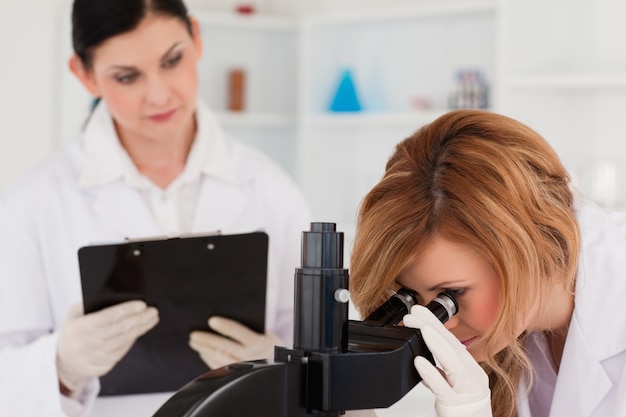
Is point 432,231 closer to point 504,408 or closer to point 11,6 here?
point 504,408

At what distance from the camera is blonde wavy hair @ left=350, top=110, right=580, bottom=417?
3.97 ft

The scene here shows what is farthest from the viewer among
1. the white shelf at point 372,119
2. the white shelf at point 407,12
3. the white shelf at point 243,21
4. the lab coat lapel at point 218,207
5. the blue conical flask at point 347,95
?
the white shelf at point 243,21

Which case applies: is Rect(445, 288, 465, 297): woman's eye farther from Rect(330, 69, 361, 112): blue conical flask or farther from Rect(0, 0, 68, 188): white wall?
Rect(0, 0, 68, 188): white wall

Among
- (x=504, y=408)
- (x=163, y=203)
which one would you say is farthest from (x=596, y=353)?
(x=163, y=203)

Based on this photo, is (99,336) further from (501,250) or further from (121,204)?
(501,250)

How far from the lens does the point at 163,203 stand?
2033 mm

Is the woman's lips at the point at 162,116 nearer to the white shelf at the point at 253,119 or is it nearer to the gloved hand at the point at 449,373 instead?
the gloved hand at the point at 449,373

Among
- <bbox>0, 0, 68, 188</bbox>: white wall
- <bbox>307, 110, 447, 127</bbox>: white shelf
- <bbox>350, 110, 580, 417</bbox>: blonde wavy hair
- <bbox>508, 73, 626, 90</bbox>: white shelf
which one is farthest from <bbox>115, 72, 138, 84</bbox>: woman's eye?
<bbox>0, 0, 68, 188</bbox>: white wall

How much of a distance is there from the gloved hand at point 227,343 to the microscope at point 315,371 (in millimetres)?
853

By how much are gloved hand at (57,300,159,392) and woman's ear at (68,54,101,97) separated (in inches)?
22.4

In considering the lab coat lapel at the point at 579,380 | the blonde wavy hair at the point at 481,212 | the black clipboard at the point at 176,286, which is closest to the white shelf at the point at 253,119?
the black clipboard at the point at 176,286

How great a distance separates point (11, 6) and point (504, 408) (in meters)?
3.30

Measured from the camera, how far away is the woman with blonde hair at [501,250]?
122 cm

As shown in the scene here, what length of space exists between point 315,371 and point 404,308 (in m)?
0.28
